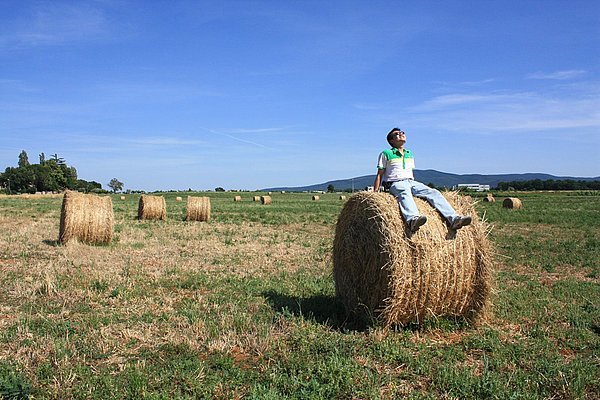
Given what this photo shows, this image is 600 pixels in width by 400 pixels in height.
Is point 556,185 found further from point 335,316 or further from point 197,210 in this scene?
point 335,316

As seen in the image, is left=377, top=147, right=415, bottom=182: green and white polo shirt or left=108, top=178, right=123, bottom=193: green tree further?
left=108, top=178, right=123, bottom=193: green tree

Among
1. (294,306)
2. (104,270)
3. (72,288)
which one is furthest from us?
(104,270)

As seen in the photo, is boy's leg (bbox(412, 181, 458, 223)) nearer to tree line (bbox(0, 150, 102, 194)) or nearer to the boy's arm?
the boy's arm

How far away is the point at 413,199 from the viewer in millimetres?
7297

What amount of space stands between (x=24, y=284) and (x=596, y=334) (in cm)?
936

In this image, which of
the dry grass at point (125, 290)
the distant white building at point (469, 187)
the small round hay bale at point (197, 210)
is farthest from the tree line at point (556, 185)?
the dry grass at point (125, 290)

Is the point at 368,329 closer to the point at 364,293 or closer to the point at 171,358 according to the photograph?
the point at 364,293

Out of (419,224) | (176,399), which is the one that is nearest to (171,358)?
(176,399)

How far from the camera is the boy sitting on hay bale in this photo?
22.7 feet

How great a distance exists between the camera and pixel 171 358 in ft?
19.0

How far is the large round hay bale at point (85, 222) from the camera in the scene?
595 inches

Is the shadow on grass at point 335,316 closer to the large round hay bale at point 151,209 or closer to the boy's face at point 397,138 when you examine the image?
the boy's face at point 397,138

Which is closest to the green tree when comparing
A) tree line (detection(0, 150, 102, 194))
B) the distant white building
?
tree line (detection(0, 150, 102, 194))

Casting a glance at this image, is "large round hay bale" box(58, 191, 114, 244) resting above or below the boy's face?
below
